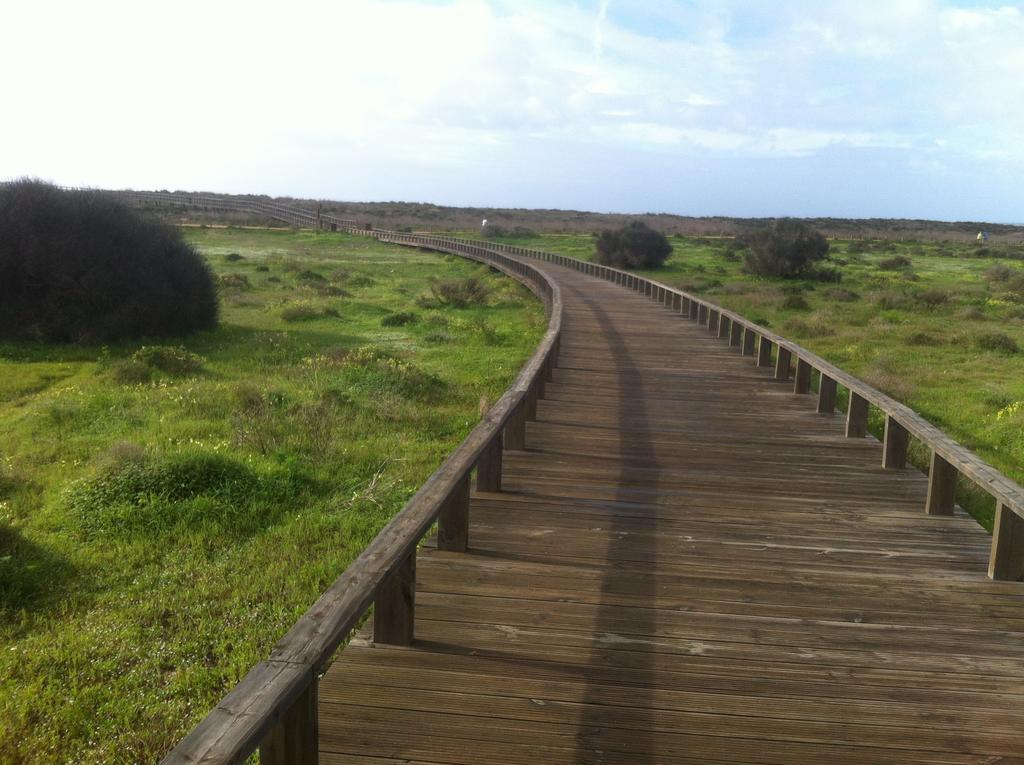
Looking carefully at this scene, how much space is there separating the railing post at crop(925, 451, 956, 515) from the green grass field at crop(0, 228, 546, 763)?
4.03 metres

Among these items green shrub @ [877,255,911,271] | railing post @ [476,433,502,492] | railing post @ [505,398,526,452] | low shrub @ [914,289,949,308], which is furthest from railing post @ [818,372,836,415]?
green shrub @ [877,255,911,271]

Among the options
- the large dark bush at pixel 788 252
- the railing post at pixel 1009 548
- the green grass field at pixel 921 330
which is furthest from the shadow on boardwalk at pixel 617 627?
the large dark bush at pixel 788 252

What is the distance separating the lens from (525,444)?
7570mm

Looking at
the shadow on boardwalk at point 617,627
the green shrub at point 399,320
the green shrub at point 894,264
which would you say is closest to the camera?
the shadow on boardwalk at point 617,627

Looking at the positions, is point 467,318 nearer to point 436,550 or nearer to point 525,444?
point 525,444

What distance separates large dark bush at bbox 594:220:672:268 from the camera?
40750mm

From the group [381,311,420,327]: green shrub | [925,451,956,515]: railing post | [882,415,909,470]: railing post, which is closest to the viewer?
[925,451,956,515]: railing post

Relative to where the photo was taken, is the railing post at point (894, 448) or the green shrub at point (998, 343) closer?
the railing post at point (894, 448)

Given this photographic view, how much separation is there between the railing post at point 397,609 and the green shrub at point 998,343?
1655 cm

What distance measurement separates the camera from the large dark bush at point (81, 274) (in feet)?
53.4

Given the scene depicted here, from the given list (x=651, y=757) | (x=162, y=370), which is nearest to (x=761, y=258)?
(x=162, y=370)

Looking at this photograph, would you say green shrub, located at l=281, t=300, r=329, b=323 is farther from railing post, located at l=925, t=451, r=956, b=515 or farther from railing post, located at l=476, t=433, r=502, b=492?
railing post, located at l=925, t=451, r=956, b=515

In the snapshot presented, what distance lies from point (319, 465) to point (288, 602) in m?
3.14

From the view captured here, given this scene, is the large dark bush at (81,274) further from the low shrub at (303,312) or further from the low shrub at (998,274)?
the low shrub at (998,274)
